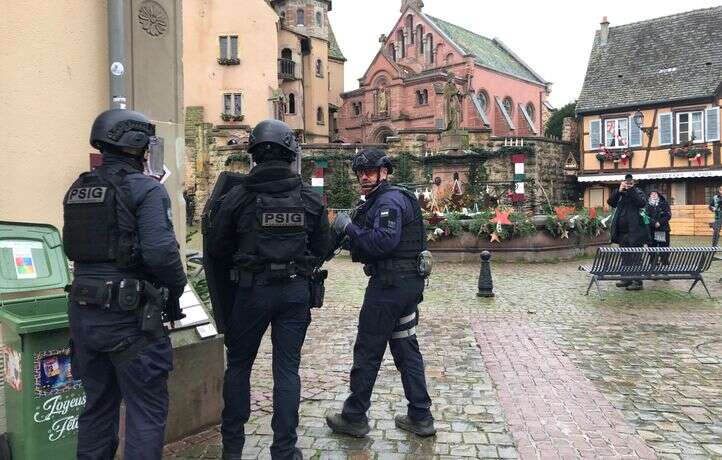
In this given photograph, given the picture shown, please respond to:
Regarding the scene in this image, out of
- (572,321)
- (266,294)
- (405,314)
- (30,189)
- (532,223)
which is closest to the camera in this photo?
(266,294)

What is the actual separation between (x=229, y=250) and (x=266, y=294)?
38 cm

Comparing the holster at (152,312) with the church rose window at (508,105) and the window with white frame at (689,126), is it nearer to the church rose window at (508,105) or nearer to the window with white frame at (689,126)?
the window with white frame at (689,126)

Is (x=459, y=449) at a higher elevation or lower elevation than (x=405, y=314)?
lower

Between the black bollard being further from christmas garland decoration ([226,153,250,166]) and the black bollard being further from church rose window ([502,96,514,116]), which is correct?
church rose window ([502,96,514,116])

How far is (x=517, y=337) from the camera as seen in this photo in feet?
23.9

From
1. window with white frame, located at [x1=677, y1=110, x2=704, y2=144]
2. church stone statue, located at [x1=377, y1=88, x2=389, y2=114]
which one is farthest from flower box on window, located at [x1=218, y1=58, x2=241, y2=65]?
window with white frame, located at [x1=677, y1=110, x2=704, y2=144]

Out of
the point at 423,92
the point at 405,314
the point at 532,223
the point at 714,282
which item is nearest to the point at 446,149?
the point at 532,223

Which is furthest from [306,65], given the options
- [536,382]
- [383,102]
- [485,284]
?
[536,382]

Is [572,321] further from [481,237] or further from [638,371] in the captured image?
[481,237]

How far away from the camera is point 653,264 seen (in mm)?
9891

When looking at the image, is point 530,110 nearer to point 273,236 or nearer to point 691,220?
point 691,220

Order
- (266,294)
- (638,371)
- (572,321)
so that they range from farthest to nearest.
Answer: (572,321) → (638,371) → (266,294)

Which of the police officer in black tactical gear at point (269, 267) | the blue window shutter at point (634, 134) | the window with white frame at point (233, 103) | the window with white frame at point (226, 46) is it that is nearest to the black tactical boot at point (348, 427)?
the police officer in black tactical gear at point (269, 267)

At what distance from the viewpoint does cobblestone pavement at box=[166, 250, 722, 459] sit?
412cm
